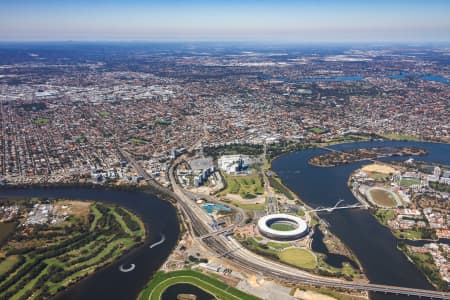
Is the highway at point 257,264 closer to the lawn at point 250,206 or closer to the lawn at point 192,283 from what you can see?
the lawn at point 192,283

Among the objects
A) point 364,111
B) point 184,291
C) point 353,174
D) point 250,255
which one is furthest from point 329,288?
point 364,111

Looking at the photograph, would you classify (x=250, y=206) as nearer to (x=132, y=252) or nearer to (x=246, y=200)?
(x=246, y=200)

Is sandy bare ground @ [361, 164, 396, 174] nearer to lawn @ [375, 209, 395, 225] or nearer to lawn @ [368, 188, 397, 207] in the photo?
lawn @ [368, 188, 397, 207]

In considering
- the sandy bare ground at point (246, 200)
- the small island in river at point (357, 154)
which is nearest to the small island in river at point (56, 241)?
the sandy bare ground at point (246, 200)

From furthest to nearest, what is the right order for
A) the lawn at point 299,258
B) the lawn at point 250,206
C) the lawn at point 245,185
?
the lawn at point 245,185, the lawn at point 250,206, the lawn at point 299,258

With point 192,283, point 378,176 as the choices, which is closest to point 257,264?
point 192,283

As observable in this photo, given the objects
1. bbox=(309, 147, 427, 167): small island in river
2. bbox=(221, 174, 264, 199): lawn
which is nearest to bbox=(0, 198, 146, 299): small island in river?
bbox=(221, 174, 264, 199): lawn

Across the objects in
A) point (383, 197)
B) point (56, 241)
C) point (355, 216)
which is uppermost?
point (383, 197)
